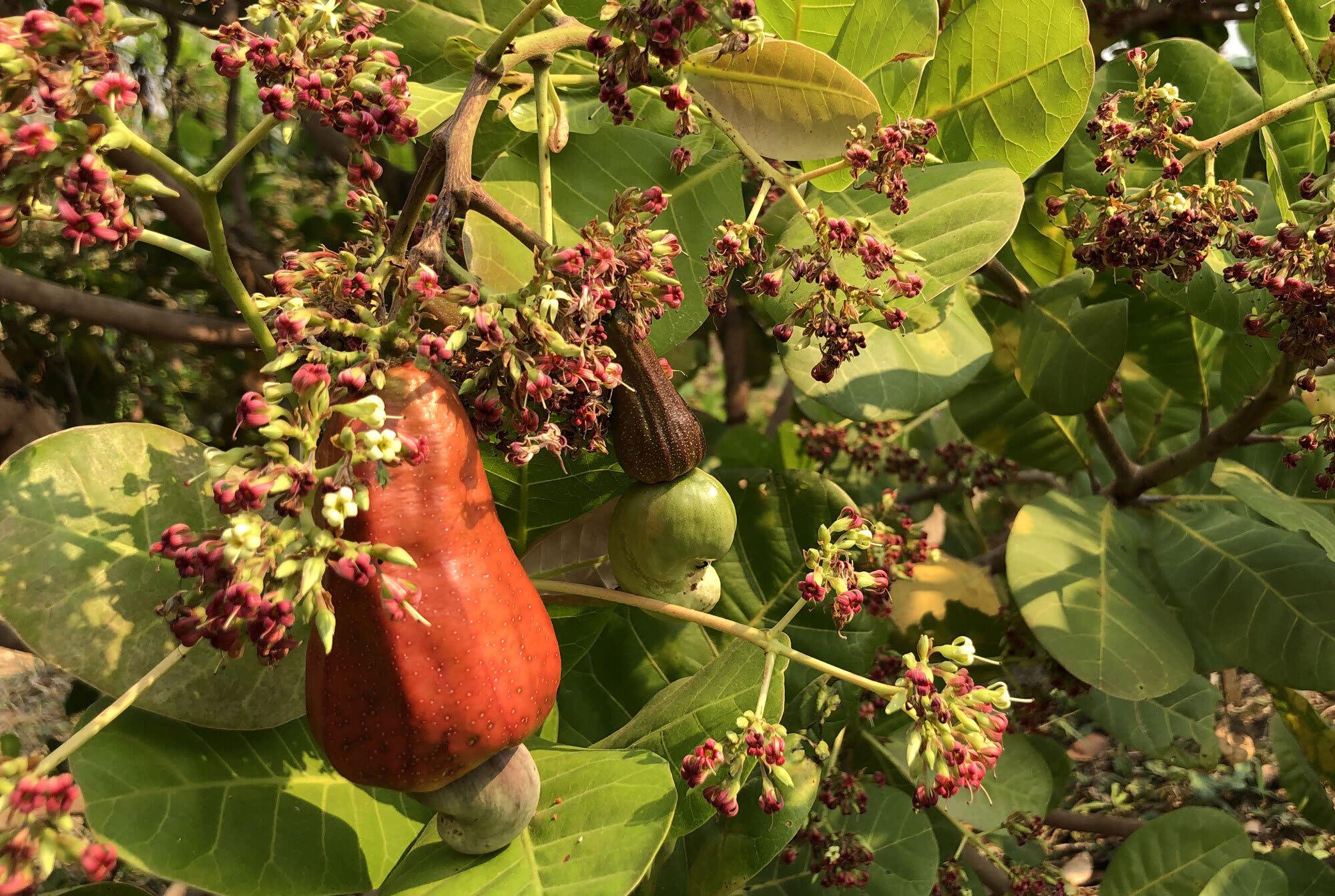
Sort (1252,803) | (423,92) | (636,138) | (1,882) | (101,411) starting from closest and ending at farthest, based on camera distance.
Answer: (1,882), (423,92), (636,138), (101,411), (1252,803)

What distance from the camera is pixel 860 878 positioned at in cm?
167

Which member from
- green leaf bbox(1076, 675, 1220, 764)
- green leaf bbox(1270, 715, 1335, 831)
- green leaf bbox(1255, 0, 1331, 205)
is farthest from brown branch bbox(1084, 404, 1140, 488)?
green leaf bbox(1270, 715, 1335, 831)

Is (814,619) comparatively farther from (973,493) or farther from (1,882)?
(1,882)

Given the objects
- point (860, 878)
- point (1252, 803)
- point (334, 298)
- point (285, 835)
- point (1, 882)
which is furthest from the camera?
point (1252, 803)

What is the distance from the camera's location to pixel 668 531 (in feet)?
4.28

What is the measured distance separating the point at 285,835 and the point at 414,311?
624 mm

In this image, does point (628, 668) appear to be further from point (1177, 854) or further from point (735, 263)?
point (1177, 854)

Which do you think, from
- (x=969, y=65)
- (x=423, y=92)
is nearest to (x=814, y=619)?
(x=969, y=65)

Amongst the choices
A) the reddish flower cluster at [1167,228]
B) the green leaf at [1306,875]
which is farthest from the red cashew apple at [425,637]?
the green leaf at [1306,875]

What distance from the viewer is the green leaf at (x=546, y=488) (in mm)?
1452

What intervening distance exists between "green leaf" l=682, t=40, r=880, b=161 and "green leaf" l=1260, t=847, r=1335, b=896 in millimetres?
1652

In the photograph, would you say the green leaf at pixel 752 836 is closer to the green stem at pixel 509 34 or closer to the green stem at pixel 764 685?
the green stem at pixel 764 685

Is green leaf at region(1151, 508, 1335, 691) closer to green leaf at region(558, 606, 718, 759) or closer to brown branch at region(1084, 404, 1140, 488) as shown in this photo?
brown branch at region(1084, 404, 1140, 488)

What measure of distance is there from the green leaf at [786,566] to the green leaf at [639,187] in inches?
16.6
